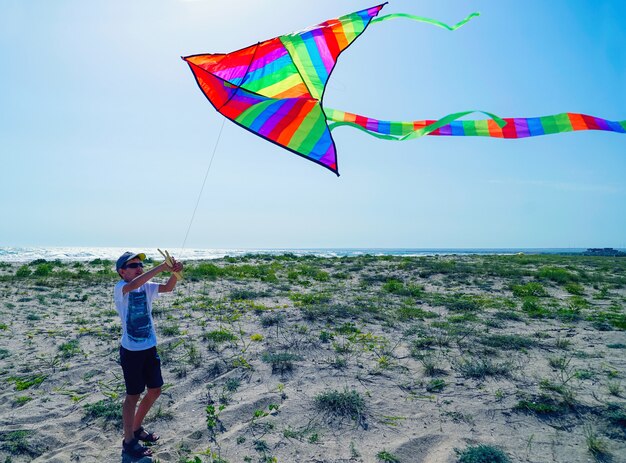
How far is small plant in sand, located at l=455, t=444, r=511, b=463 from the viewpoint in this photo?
325cm

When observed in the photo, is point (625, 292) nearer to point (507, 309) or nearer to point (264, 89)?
point (507, 309)

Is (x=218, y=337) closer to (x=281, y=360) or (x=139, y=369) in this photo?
(x=281, y=360)

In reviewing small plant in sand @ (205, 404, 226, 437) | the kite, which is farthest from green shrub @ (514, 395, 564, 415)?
small plant in sand @ (205, 404, 226, 437)

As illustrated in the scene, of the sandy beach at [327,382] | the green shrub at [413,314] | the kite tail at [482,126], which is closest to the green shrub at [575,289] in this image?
the sandy beach at [327,382]

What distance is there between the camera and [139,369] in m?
3.52

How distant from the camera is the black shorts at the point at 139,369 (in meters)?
3.50

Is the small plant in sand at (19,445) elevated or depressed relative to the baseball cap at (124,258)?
depressed

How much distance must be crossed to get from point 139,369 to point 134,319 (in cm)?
45

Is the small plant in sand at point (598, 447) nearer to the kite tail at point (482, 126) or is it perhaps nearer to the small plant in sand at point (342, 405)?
the small plant in sand at point (342, 405)

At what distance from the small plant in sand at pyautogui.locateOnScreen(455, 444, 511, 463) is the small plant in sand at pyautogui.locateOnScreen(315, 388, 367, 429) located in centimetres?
100

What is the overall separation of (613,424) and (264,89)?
472cm

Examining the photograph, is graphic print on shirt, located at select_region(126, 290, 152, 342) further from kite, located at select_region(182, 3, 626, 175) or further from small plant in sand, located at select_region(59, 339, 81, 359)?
small plant in sand, located at select_region(59, 339, 81, 359)

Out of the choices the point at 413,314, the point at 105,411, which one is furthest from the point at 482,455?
the point at 413,314

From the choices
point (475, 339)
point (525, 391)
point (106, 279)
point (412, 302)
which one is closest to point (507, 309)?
point (412, 302)
